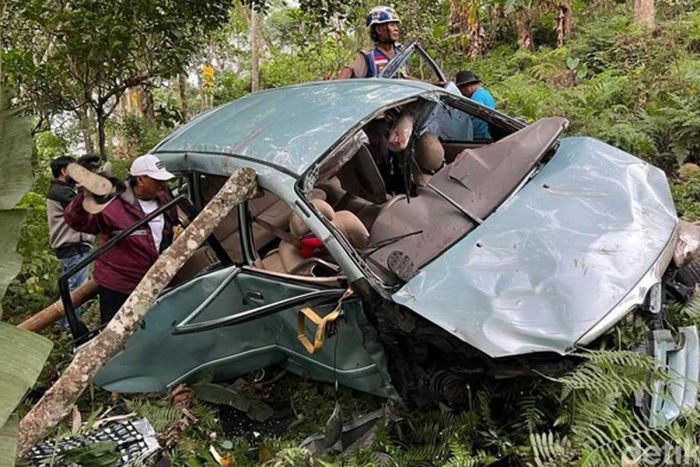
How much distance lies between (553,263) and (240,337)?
72.3 inches

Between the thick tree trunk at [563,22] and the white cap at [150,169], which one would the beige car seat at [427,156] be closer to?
the white cap at [150,169]

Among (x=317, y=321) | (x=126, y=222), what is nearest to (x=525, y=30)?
(x=126, y=222)

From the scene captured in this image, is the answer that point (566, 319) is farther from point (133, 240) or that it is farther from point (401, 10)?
point (401, 10)

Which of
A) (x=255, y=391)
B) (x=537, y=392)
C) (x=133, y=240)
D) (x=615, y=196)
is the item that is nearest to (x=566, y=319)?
(x=537, y=392)

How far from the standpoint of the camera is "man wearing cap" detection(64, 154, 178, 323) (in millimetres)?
3926

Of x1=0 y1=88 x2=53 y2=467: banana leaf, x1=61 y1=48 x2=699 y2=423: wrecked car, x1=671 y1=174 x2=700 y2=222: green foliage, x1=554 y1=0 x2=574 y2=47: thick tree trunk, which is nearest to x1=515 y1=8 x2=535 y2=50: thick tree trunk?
x1=554 y1=0 x2=574 y2=47: thick tree trunk

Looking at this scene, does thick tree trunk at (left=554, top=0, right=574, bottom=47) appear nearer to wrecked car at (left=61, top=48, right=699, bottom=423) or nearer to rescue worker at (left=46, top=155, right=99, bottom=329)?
wrecked car at (left=61, top=48, right=699, bottom=423)

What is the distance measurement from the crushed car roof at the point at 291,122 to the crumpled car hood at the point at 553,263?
2.99 feet

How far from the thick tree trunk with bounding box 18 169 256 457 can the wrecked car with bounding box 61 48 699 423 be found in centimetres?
21

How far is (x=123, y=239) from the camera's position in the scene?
13.1 ft

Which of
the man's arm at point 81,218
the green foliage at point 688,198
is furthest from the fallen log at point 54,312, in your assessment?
the green foliage at point 688,198

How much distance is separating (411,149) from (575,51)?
8.09m

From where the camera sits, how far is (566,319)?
2.81 m

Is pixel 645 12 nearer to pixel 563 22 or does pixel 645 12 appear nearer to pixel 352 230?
pixel 563 22
